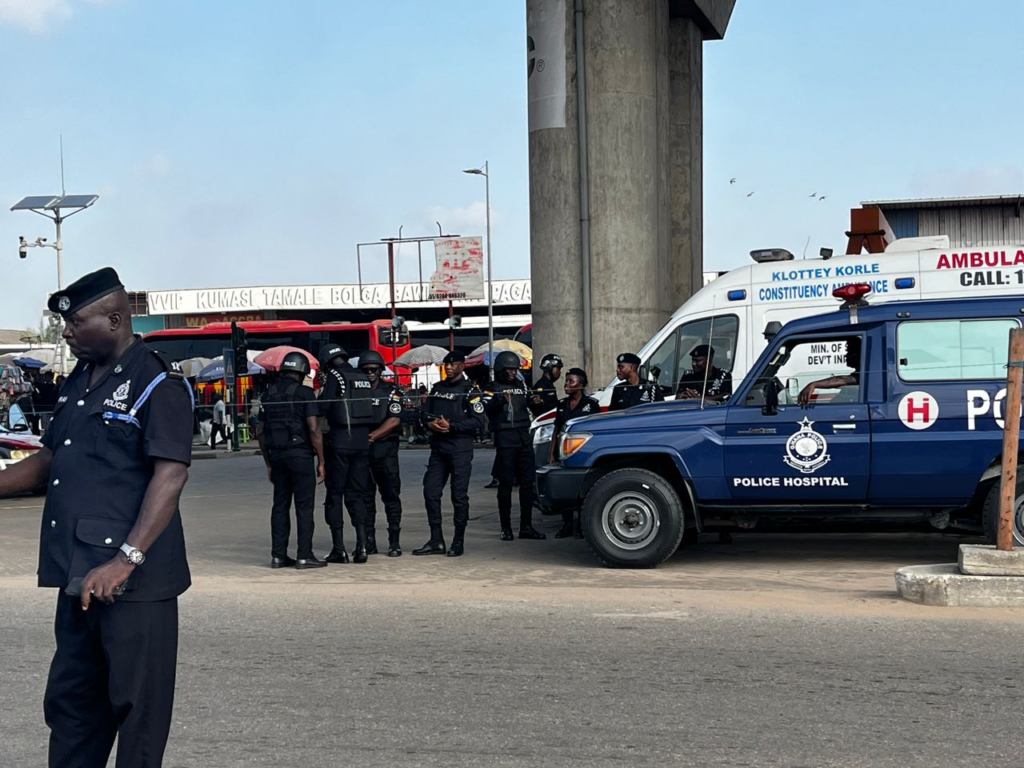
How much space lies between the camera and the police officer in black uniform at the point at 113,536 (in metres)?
4.11

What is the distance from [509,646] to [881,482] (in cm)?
404

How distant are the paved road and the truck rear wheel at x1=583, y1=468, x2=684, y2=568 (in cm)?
20

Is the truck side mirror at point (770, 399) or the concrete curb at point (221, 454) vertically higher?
the truck side mirror at point (770, 399)

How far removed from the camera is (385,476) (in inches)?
486

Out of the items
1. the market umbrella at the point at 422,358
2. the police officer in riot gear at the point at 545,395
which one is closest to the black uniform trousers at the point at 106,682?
the police officer in riot gear at the point at 545,395

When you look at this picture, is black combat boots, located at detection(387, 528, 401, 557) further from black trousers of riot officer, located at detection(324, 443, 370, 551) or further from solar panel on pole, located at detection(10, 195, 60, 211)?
solar panel on pole, located at detection(10, 195, 60, 211)

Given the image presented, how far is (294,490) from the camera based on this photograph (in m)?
11.7

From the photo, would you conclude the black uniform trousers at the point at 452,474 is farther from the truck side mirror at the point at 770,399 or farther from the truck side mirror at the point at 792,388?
the truck side mirror at the point at 792,388

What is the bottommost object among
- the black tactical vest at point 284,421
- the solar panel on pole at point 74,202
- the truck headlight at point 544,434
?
the truck headlight at point 544,434

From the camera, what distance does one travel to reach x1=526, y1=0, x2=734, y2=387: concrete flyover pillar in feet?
67.3

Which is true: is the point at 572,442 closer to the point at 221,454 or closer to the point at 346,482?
the point at 346,482

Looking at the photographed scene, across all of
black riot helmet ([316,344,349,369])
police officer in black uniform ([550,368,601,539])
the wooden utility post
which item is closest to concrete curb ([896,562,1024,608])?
the wooden utility post

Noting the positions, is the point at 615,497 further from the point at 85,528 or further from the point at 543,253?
the point at 543,253

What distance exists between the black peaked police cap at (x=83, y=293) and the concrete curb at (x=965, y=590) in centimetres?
644
